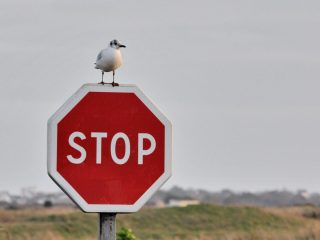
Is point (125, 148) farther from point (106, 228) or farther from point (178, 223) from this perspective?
point (178, 223)

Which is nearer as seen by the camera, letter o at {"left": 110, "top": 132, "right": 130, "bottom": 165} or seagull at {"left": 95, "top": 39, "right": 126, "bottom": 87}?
letter o at {"left": 110, "top": 132, "right": 130, "bottom": 165}

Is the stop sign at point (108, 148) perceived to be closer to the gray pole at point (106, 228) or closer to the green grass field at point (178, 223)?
the gray pole at point (106, 228)

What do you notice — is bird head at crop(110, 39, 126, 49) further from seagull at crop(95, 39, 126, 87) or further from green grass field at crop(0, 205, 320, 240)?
green grass field at crop(0, 205, 320, 240)

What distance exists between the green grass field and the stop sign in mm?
27776

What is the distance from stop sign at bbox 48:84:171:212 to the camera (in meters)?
5.26

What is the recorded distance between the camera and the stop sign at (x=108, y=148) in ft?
17.3

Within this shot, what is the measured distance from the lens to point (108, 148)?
527 cm

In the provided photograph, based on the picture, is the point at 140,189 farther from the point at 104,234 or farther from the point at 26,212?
the point at 26,212

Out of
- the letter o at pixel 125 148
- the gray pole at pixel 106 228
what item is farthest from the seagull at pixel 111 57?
the gray pole at pixel 106 228

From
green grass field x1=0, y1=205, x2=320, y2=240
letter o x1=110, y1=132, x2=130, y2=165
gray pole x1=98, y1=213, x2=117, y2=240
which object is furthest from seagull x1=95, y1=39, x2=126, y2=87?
green grass field x1=0, y1=205, x2=320, y2=240

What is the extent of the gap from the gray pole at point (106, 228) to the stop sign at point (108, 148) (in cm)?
5

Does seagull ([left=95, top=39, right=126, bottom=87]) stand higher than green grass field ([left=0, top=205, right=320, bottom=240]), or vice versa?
green grass field ([left=0, top=205, right=320, bottom=240])

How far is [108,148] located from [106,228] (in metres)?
0.38

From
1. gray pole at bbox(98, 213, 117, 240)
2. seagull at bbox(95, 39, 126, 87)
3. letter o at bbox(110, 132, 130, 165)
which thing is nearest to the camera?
gray pole at bbox(98, 213, 117, 240)
